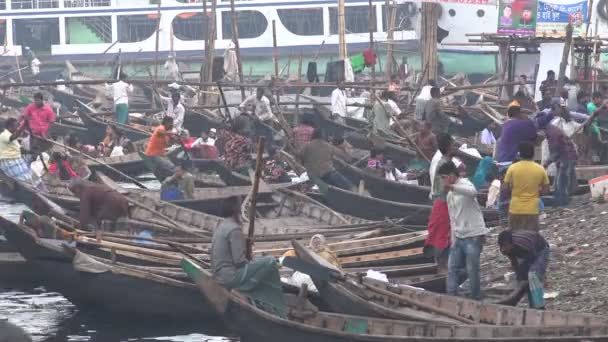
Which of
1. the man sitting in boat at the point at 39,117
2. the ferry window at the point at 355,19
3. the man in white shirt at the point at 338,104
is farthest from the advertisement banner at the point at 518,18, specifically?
the ferry window at the point at 355,19

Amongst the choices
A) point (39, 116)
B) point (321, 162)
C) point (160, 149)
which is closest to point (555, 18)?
point (160, 149)

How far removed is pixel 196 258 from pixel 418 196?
550cm

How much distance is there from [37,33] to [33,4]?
1.41 metres

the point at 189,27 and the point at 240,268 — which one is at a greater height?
the point at 240,268

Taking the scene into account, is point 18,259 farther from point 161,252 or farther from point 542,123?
point 542,123

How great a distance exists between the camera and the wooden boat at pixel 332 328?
9.01m

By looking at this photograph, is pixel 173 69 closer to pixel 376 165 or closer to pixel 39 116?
pixel 39 116

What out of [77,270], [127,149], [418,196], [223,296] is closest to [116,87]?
[127,149]

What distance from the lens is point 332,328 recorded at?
10.2 meters

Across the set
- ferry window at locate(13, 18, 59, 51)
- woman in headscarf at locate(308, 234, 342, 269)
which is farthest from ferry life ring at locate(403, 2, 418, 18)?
woman in headscarf at locate(308, 234, 342, 269)

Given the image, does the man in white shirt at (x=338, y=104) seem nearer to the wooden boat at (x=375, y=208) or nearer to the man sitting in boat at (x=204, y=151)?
the man sitting in boat at (x=204, y=151)

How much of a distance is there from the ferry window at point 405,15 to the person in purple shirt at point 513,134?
3122cm

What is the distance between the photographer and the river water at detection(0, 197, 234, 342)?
41.5 ft

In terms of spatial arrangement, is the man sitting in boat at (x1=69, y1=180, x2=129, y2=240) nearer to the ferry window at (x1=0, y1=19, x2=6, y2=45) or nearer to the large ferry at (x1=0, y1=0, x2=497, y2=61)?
the large ferry at (x1=0, y1=0, x2=497, y2=61)
